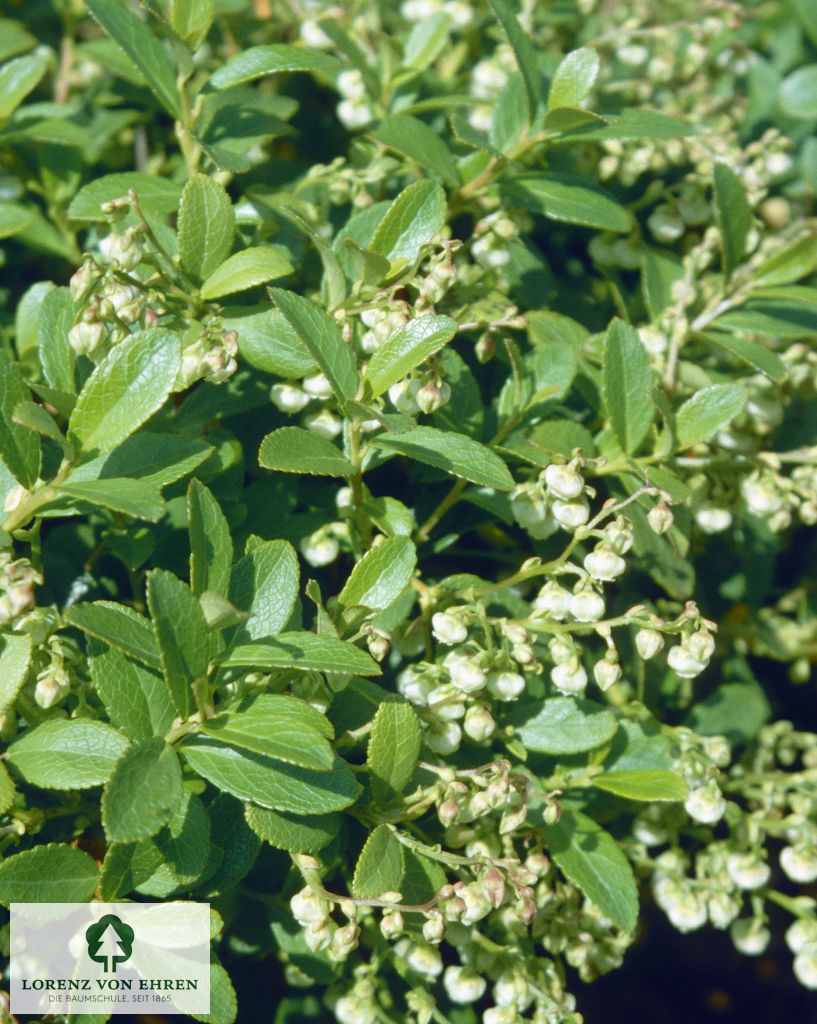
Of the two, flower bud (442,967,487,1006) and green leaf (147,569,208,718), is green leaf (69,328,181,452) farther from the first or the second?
flower bud (442,967,487,1006)

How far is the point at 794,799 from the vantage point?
1.47m

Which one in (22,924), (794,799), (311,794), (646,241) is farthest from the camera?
(646,241)

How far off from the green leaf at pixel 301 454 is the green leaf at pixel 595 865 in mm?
499

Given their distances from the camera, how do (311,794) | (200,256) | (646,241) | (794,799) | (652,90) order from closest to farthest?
1. (311,794)
2. (200,256)
3. (794,799)
4. (646,241)
5. (652,90)

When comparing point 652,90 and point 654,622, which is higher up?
point 652,90

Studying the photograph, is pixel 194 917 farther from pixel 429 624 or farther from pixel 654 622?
pixel 654 622

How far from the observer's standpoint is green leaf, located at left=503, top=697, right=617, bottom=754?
1249mm

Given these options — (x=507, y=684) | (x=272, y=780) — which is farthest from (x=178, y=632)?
(x=507, y=684)

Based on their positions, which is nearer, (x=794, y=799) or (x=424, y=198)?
(x=424, y=198)

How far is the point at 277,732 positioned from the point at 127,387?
369mm

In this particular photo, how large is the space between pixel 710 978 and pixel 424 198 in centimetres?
187

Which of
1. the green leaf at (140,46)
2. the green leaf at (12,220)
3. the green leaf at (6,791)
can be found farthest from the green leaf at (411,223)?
Result: the green leaf at (6,791)

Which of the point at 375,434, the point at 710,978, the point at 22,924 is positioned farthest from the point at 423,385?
the point at 710,978

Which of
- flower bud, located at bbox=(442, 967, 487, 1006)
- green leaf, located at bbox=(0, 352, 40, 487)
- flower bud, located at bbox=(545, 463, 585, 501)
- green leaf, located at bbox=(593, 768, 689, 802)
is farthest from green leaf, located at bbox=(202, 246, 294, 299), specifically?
flower bud, located at bbox=(442, 967, 487, 1006)
